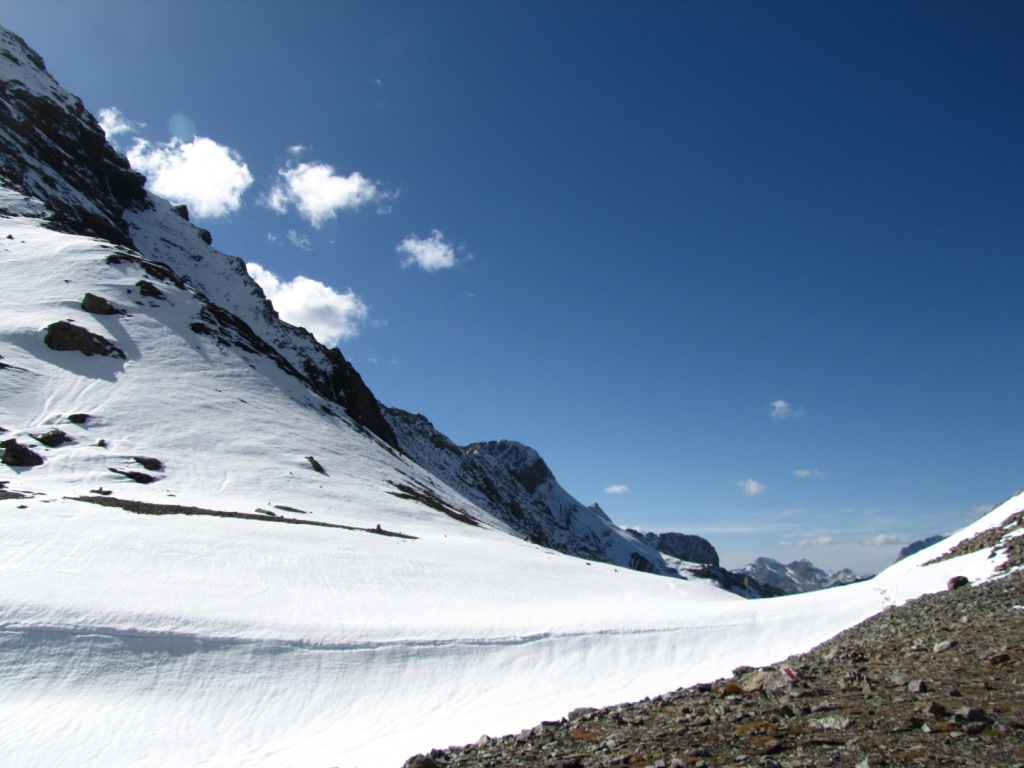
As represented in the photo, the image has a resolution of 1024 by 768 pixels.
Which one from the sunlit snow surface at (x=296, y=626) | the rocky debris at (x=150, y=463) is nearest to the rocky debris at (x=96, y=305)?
the sunlit snow surface at (x=296, y=626)

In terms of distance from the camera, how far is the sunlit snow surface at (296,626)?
38.4 ft

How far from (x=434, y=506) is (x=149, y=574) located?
37.1 meters

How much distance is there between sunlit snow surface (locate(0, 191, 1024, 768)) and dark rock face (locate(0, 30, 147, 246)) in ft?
238

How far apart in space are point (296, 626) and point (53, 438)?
32.2 meters

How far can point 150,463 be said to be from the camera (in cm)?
3697

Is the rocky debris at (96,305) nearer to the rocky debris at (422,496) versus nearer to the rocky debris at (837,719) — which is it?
the rocky debris at (422,496)

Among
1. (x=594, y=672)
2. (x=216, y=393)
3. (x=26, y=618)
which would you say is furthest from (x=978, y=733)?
(x=216, y=393)

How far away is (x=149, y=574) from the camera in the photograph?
1723cm

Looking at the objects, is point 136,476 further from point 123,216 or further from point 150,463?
point 123,216

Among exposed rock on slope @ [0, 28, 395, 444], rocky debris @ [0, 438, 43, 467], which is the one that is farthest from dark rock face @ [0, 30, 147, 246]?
rocky debris @ [0, 438, 43, 467]

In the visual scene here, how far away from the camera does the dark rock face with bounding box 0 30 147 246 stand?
294ft

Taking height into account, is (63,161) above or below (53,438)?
above

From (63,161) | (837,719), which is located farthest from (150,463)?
(63,161)

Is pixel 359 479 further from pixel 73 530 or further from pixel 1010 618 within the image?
pixel 1010 618
